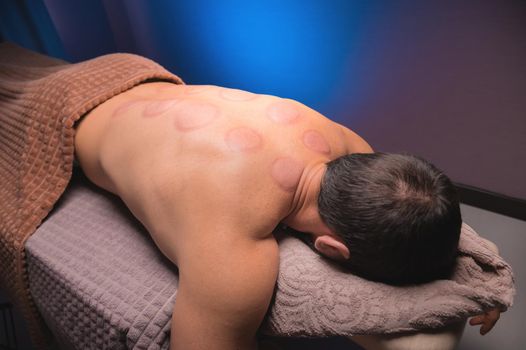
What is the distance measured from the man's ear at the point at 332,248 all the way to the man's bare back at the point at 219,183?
0.17 feet

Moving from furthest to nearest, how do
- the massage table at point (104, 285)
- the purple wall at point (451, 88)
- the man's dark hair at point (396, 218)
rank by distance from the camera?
the purple wall at point (451, 88) < the massage table at point (104, 285) < the man's dark hair at point (396, 218)

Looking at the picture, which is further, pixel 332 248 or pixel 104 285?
pixel 104 285

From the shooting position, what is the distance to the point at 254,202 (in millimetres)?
748

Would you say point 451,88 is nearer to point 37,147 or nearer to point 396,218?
point 396,218

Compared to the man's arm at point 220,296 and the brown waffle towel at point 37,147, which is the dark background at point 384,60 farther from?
the man's arm at point 220,296

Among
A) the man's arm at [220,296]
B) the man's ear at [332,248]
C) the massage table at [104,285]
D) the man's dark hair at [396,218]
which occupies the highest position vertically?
the man's dark hair at [396,218]

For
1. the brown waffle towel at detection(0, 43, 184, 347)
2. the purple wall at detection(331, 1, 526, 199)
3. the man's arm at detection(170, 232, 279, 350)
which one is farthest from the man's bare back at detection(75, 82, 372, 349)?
the purple wall at detection(331, 1, 526, 199)

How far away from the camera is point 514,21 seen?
106 cm

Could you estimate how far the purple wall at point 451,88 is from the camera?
1120 millimetres

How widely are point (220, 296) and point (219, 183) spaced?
0.70 feet

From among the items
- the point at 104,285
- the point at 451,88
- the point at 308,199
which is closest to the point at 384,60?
the point at 451,88

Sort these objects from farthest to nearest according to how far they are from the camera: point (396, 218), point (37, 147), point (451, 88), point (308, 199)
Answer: point (451, 88) < point (37, 147) < point (308, 199) < point (396, 218)

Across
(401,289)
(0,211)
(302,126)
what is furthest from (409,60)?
(0,211)

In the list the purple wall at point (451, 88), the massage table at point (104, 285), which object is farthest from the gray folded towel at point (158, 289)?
the purple wall at point (451, 88)
